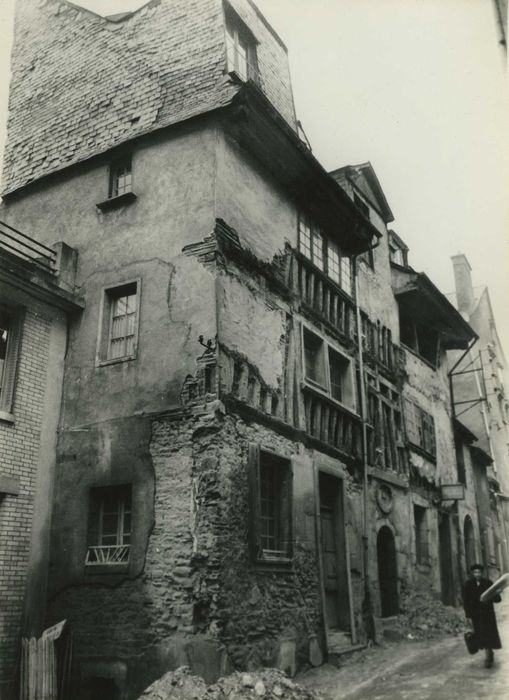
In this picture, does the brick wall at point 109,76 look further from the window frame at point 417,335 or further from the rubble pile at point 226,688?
the rubble pile at point 226,688

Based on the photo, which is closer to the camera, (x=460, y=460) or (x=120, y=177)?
(x=120, y=177)

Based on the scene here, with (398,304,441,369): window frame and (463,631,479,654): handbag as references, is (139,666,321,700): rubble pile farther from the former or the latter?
(398,304,441,369): window frame

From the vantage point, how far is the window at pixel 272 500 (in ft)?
33.5

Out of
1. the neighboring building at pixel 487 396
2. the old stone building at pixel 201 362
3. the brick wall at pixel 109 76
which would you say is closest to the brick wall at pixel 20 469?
the old stone building at pixel 201 362

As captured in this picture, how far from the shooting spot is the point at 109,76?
13406 mm

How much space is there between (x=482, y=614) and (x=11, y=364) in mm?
8134

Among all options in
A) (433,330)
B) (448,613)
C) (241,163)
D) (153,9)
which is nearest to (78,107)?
(153,9)

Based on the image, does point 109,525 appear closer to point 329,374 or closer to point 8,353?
point 8,353

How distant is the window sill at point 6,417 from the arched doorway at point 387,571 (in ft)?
28.5

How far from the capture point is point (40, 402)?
427 inches

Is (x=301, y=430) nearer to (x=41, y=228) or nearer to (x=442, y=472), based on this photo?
(x=41, y=228)

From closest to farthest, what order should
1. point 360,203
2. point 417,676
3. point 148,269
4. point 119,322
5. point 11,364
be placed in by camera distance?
point 417,676
point 11,364
point 148,269
point 119,322
point 360,203

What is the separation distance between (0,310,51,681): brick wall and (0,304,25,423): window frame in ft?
0.20

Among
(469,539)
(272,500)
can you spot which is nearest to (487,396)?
(469,539)
